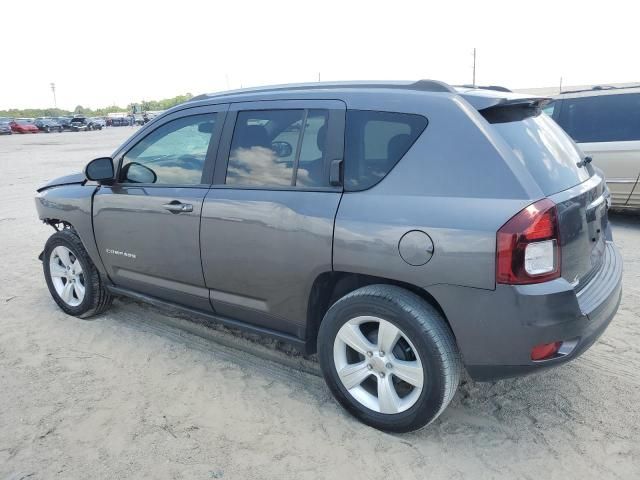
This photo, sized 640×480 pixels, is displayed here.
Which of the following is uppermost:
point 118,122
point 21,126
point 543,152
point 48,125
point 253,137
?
point 118,122

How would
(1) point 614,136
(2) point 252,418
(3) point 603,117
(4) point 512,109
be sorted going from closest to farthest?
(4) point 512,109 < (2) point 252,418 < (1) point 614,136 < (3) point 603,117

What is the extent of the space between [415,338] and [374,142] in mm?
1031

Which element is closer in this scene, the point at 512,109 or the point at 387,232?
the point at 387,232

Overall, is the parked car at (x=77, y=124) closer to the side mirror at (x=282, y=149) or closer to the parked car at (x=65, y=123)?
the parked car at (x=65, y=123)

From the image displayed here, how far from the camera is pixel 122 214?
3.76 m

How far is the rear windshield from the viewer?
244cm

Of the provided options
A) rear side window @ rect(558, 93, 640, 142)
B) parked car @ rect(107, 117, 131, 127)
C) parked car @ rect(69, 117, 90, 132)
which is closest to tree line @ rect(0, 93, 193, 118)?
parked car @ rect(107, 117, 131, 127)

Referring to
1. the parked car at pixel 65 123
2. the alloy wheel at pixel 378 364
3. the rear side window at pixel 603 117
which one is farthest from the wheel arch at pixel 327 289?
the parked car at pixel 65 123

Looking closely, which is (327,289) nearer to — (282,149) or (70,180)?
(282,149)

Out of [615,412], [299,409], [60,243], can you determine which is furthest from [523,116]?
[60,243]

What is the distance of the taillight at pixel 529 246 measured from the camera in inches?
87.7

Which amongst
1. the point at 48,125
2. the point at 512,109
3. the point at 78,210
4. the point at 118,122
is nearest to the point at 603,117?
the point at 512,109

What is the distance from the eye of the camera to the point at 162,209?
347 cm

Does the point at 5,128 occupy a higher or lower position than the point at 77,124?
lower
